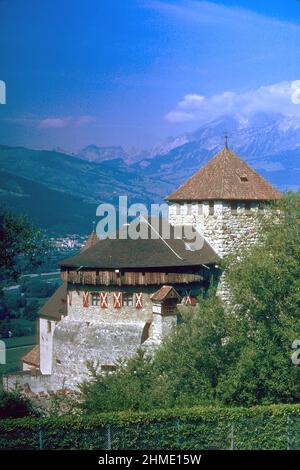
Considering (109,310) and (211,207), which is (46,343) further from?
(211,207)

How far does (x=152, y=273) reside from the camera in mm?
35000

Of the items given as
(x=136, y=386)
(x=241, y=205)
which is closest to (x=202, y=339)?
(x=136, y=386)

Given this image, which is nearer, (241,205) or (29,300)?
(241,205)

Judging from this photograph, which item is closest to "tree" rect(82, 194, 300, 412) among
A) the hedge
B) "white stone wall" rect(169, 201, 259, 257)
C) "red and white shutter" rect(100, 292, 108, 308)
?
the hedge

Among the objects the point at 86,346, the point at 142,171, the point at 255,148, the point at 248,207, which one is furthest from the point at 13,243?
the point at 142,171

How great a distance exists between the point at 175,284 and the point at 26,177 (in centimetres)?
16039

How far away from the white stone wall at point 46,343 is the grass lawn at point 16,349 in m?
19.0

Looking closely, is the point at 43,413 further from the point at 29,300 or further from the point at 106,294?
the point at 29,300

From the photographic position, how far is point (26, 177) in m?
192

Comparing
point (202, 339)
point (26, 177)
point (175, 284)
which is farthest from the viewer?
point (26, 177)

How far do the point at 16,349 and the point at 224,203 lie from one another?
47798mm

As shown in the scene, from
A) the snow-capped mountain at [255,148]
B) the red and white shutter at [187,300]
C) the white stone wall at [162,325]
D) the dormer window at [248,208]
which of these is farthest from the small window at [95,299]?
the snow-capped mountain at [255,148]

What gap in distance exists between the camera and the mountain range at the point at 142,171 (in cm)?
9375

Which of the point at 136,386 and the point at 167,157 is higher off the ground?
the point at 167,157
